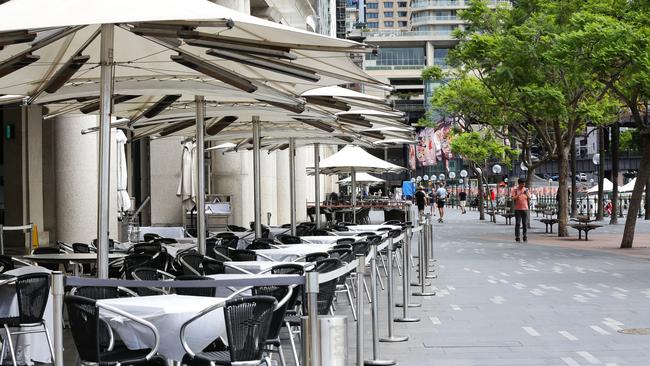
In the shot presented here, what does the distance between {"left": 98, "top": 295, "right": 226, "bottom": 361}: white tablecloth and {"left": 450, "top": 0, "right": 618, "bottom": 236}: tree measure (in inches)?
828

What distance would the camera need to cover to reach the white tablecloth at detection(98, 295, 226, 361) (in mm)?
7719

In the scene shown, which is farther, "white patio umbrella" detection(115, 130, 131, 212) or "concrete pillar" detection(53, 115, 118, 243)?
"white patio umbrella" detection(115, 130, 131, 212)

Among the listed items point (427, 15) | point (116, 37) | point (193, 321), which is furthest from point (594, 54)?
point (427, 15)

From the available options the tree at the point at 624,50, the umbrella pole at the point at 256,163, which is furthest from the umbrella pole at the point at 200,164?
the tree at the point at 624,50

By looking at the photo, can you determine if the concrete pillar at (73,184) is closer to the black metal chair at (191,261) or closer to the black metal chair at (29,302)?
the black metal chair at (191,261)

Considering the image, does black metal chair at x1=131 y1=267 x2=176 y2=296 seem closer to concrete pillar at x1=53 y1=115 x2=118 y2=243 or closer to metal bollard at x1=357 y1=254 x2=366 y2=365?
metal bollard at x1=357 y1=254 x2=366 y2=365

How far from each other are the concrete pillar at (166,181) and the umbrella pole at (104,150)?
18.4 m

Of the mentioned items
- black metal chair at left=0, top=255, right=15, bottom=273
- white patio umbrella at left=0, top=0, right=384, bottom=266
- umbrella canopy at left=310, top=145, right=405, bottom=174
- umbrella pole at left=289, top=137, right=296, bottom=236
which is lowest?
black metal chair at left=0, top=255, right=15, bottom=273

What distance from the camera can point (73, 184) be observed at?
63.7 feet

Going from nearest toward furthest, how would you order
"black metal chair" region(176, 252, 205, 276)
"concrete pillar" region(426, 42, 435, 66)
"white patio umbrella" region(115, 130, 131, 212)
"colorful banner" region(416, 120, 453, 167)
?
1. "black metal chair" region(176, 252, 205, 276)
2. "white patio umbrella" region(115, 130, 131, 212)
3. "colorful banner" region(416, 120, 453, 167)
4. "concrete pillar" region(426, 42, 435, 66)

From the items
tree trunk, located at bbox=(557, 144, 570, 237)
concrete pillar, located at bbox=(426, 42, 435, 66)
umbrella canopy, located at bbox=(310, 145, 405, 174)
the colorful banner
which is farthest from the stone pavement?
concrete pillar, located at bbox=(426, 42, 435, 66)

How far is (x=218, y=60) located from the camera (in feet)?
35.5

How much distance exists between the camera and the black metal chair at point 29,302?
9609 mm

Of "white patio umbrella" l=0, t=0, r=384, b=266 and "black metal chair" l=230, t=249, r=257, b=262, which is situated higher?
"white patio umbrella" l=0, t=0, r=384, b=266
